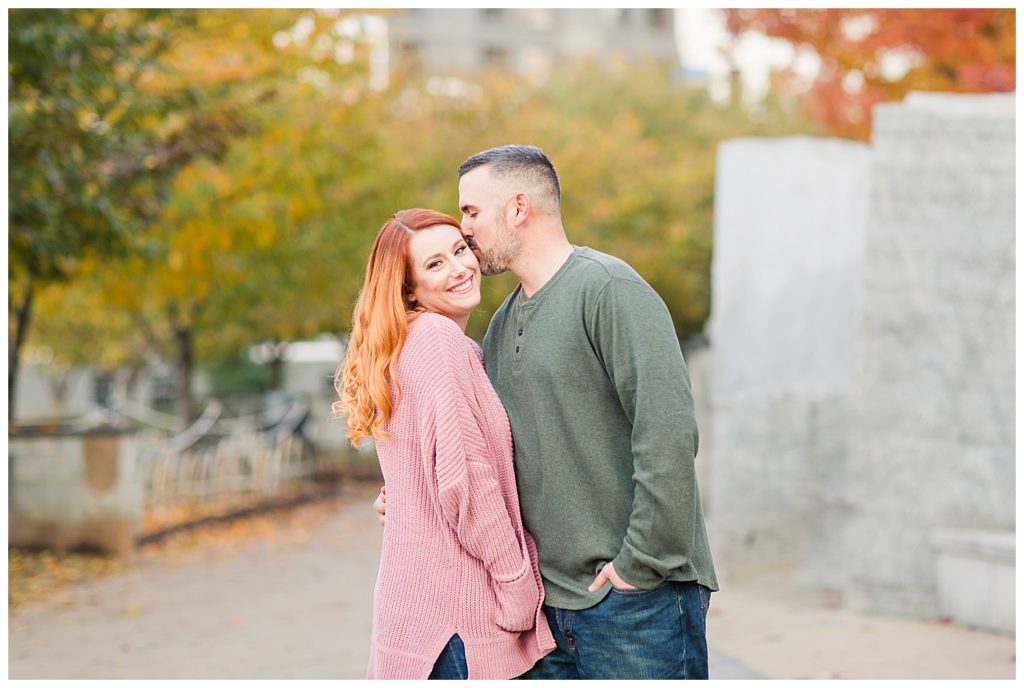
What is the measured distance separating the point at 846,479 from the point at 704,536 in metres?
5.40

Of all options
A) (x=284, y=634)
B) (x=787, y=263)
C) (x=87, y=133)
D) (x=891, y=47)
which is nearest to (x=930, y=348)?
(x=787, y=263)

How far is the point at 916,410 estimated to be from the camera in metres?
7.93

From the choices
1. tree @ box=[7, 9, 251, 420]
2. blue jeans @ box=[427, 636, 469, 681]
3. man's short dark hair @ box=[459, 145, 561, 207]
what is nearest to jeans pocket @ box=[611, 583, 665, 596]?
blue jeans @ box=[427, 636, 469, 681]

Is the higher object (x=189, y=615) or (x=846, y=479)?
(x=846, y=479)

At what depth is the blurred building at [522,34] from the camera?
6569 cm

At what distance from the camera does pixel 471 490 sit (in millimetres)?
3031

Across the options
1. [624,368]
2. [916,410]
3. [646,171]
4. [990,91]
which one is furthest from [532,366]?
[646,171]

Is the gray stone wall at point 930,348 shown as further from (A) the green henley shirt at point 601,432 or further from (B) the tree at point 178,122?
(A) the green henley shirt at point 601,432

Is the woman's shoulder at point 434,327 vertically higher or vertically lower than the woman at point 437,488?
higher

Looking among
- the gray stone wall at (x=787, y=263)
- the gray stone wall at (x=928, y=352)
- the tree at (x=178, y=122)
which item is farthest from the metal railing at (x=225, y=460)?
the gray stone wall at (x=928, y=352)

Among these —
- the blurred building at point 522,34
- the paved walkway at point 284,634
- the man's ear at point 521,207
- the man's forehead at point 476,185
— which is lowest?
the paved walkway at point 284,634

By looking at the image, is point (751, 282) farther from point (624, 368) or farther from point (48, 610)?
point (624, 368)

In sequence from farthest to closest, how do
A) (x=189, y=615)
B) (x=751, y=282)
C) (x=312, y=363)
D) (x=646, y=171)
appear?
(x=312, y=363), (x=646, y=171), (x=751, y=282), (x=189, y=615)

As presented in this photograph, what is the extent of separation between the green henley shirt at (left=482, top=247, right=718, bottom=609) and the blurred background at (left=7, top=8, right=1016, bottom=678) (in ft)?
11.8
